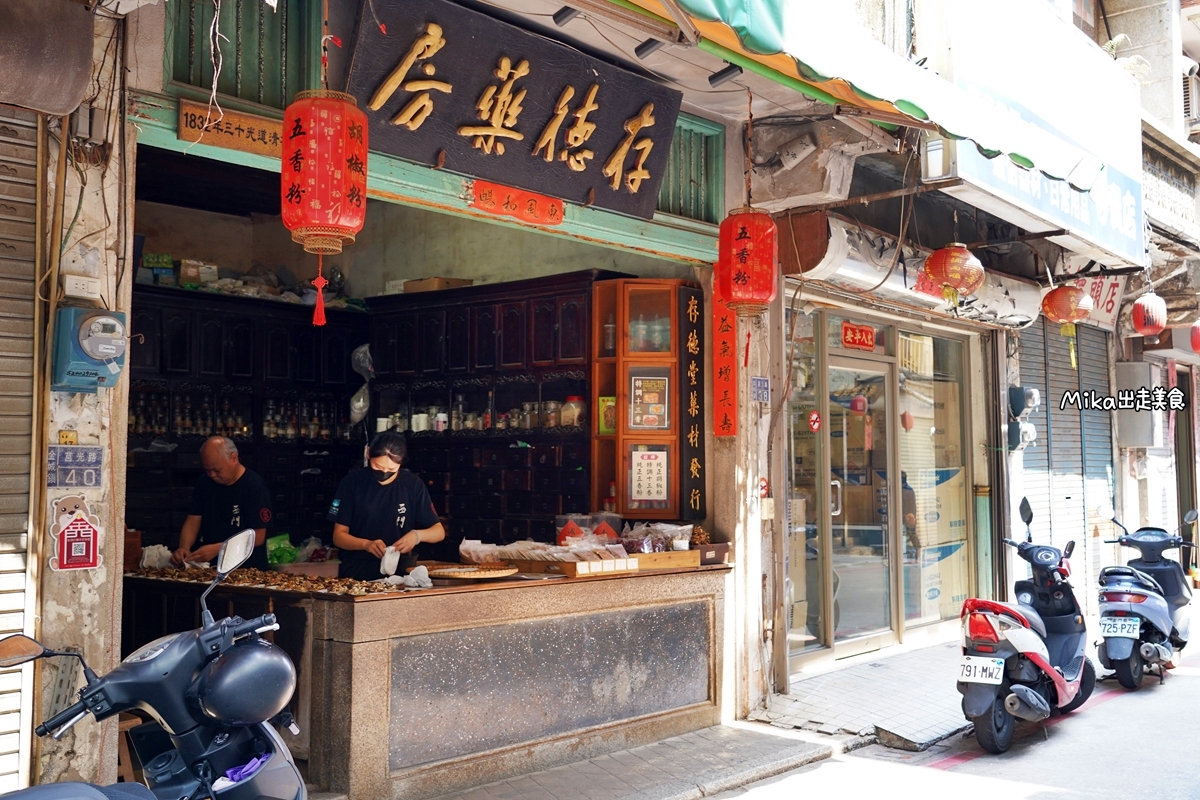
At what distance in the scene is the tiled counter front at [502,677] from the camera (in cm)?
568

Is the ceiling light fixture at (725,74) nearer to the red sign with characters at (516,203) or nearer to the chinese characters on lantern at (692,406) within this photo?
the red sign with characters at (516,203)

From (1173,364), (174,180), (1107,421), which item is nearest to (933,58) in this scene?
(174,180)

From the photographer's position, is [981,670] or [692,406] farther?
[692,406]

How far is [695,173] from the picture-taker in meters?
8.22

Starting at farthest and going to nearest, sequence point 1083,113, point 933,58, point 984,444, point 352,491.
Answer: point 984,444 < point 1083,113 < point 933,58 < point 352,491

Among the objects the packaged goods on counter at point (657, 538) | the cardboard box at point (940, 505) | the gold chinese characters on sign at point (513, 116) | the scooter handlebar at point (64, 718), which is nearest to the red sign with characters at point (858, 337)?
the cardboard box at point (940, 505)

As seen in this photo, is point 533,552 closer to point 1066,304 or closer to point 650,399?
point 650,399

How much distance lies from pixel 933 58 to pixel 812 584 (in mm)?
4692

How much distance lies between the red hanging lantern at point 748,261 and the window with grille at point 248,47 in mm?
3090

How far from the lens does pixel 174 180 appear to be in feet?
32.6

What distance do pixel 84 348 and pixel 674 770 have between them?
429cm

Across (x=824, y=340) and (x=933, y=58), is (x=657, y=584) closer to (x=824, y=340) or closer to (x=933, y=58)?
(x=824, y=340)

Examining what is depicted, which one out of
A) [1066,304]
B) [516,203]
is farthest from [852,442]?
[516,203]

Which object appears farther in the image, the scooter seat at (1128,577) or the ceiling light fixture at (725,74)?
the scooter seat at (1128,577)
